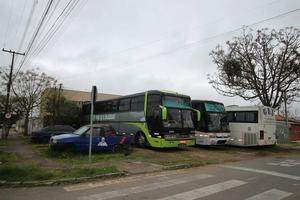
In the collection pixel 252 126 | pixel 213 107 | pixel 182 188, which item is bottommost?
pixel 182 188

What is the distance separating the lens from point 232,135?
71.3ft

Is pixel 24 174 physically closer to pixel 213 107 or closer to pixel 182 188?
pixel 182 188

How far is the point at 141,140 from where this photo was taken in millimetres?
17828

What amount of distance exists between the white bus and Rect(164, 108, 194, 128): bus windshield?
5496mm

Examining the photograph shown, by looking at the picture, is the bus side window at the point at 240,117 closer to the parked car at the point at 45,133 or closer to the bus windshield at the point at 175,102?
the bus windshield at the point at 175,102

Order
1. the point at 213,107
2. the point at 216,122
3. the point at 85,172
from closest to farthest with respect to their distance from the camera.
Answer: the point at 85,172 < the point at 216,122 < the point at 213,107

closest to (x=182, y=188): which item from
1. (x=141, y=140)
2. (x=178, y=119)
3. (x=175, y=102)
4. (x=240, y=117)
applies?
(x=178, y=119)

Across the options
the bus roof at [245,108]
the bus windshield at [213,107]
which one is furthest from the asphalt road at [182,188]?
the bus roof at [245,108]

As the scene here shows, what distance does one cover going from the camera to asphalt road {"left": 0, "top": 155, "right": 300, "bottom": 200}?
276 inches

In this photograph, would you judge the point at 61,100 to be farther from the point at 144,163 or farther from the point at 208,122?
the point at 144,163

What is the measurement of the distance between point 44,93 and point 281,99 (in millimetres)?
28689

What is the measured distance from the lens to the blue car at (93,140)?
13906 millimetres

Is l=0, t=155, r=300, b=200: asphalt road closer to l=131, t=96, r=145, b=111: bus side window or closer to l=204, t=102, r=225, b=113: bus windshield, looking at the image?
l=131, t=96, r=145, b=111: bus side window

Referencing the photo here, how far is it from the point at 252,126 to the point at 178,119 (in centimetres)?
665
